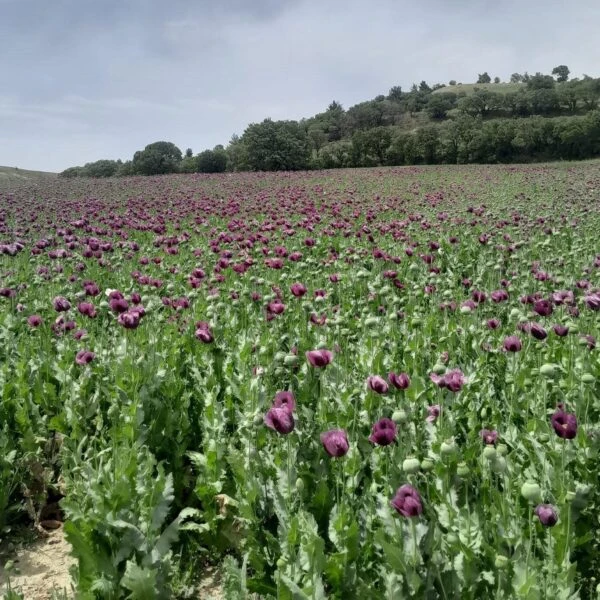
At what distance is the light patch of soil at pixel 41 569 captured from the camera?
2967 mm

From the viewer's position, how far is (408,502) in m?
2.12

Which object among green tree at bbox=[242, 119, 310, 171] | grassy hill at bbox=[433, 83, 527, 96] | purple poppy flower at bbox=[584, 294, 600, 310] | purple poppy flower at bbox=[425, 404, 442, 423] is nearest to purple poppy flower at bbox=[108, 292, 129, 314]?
purple poppy flower at bbox=[425, 404, 442, 423]

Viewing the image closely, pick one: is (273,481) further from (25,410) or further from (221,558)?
(25,410)

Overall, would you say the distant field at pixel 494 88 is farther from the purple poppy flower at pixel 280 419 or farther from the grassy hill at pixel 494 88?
the purple poppy flower at pixel 280 419

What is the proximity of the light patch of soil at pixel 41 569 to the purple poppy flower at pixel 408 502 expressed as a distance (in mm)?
1740

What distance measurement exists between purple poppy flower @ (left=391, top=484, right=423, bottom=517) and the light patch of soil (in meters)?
1.74

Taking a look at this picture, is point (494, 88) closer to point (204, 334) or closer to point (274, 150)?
point (274, 150)

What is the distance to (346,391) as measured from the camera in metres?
3.88

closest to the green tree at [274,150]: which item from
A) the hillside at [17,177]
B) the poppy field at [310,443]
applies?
the hillside at [17,177]

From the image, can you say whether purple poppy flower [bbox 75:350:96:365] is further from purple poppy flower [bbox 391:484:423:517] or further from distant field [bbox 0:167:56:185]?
distant field [bbox 0:167:56:185]

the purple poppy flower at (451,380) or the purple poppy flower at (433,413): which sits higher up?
the purple poppy flower at (451,380)

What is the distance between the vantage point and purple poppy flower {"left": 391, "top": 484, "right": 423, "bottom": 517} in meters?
2.12

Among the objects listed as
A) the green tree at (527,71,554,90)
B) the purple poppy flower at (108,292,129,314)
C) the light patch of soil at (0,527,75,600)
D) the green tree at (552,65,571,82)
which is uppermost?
the green tree at (552,65,571,82)

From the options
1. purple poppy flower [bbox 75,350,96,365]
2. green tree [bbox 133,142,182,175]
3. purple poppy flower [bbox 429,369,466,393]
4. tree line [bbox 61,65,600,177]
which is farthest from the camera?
green tree [bbox 133,142,182,175]
